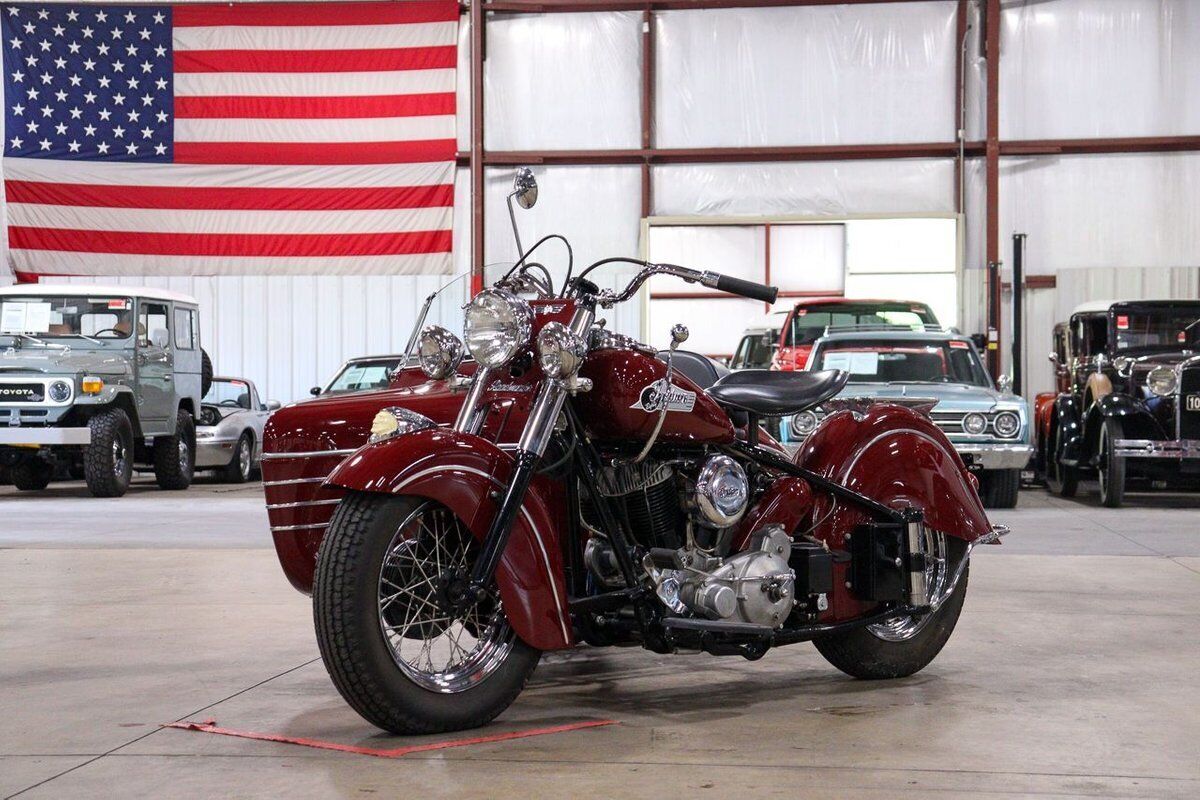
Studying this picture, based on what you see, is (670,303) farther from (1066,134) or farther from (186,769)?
(186,769)

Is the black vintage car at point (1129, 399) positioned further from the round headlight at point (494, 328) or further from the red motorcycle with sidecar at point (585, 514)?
the round headlight at point (494, 328)

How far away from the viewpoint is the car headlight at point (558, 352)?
386cm

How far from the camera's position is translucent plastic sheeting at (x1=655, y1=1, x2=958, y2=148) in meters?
18.6

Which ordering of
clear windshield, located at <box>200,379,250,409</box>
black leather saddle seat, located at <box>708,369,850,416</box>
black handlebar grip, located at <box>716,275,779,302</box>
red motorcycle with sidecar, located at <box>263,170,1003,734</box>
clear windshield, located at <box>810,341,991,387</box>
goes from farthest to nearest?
clear windshield, located at <box>200,379,250,409</box>, clear windshield, located at <box>810,341,991,387</box>, black leather saddle seat, located at <box>708,369,850,416</box>, black handlebar grip, located at <box>716,275,779,302</box>, red motorcycle with sidecar, located at <box>263,170,1003,734</box>

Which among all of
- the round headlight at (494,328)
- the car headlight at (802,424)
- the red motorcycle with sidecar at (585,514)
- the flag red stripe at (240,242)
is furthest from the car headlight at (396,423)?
the flag red stripe at (240,242)

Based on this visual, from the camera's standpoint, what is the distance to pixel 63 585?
712cm

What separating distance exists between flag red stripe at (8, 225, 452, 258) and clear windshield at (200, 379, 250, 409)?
209 cm

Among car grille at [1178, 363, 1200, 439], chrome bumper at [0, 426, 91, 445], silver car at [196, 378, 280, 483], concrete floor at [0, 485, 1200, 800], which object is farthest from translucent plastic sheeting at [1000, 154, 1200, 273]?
concrete floor at [0, 485, 1200, 800]

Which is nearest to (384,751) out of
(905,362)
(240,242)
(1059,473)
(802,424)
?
(802,424)

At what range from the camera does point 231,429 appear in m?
16.3

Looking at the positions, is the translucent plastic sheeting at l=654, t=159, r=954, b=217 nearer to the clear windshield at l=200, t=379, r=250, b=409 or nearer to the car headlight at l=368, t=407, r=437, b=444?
the clear windshield at l=200, t=379, r=250, b=409

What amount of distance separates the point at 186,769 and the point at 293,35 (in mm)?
16709

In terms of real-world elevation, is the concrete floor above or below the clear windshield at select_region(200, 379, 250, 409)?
below

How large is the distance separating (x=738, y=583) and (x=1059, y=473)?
1028 cm
